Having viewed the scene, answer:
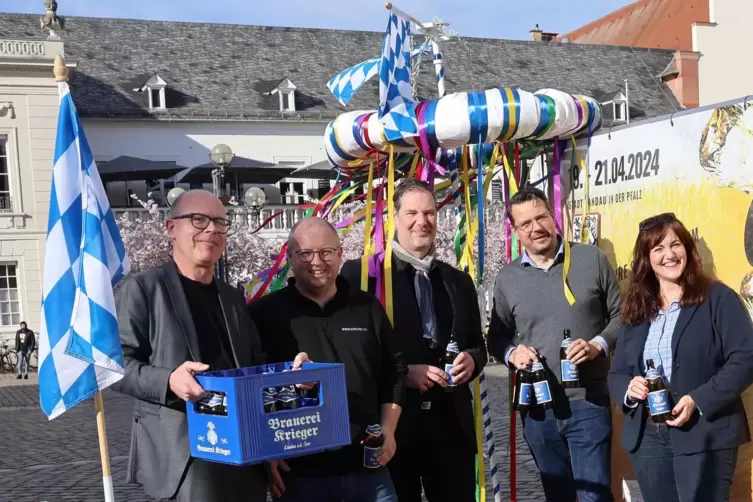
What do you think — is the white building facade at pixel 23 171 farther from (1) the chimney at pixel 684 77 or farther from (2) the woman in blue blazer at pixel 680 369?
(2) the woman in blue blazer at pixel 680 369

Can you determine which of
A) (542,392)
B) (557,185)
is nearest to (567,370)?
(542,392)

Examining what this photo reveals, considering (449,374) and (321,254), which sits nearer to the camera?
(321,254)

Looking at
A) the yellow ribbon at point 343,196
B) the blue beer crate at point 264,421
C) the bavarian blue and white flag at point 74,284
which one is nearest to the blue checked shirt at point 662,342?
the blue beer crate at point 264,421

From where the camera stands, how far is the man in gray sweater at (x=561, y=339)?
4902 mm

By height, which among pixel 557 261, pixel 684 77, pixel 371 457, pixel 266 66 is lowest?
pixel 371 457

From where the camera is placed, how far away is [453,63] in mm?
39906

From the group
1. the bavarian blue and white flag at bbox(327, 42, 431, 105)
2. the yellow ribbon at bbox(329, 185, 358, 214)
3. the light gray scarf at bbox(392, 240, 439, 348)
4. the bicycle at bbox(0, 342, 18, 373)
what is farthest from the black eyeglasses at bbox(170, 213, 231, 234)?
the bicycle at bbox(0, 342, 18, 373)

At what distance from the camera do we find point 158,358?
3.80m

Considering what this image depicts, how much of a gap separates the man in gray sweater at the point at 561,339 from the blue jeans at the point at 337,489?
1.10m

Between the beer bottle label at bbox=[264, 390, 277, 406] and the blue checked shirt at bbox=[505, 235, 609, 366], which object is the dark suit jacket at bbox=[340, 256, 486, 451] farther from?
the beer bottle label at bbox=[264, 390, 277, 406]

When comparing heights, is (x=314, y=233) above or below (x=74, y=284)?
above

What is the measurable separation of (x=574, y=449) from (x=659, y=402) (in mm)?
830

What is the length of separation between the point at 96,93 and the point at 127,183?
132 inches

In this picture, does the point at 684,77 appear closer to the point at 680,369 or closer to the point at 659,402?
the point at 680,369
